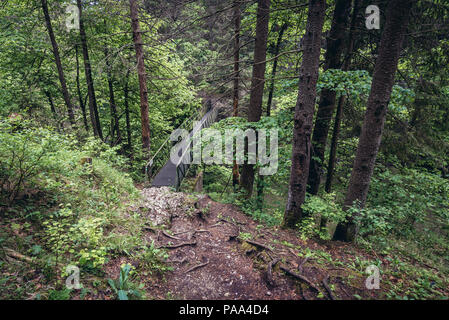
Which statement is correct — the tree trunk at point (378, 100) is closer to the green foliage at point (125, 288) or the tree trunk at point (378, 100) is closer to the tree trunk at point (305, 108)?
the tree trunk at point (305, 108)

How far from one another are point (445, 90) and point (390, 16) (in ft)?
14.8

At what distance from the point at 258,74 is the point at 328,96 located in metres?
2.43

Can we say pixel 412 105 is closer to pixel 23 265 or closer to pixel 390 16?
pixel 390 16

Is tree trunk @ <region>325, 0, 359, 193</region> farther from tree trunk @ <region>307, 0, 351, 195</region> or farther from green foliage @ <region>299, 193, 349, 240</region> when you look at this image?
green foliage @ <region>299, 193, 349, 240</region>

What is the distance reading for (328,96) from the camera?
6.67 meters

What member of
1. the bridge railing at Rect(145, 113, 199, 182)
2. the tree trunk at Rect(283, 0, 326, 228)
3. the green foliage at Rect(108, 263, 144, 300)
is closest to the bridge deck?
the bridge railing at Rect(145, 113, 199, 182)

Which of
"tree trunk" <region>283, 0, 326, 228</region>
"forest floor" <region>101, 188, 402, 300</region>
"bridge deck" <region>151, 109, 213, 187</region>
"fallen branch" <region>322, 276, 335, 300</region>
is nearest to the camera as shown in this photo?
"fallen branch" <region>322, 276, 335, 300</region>

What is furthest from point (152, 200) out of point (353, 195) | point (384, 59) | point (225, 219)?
point (384, 59)

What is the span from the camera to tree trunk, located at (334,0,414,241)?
14.4 ft

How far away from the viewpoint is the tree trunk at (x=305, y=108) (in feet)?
15.8

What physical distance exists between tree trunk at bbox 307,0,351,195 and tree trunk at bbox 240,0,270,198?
6.49ft

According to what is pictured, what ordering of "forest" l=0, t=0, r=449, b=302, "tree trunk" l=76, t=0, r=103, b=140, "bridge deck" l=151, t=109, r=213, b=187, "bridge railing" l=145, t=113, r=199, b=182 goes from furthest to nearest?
"tree trunk" l=76, t=0, r=103, b=140
"bridge railing" l=145, t=113, r=199, b=182
"bridge deck" l=151, t=109, r=213, b=187
"forest" l=0, t=0, r=449, b=302

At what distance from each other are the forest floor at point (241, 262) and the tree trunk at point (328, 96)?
2.46m
